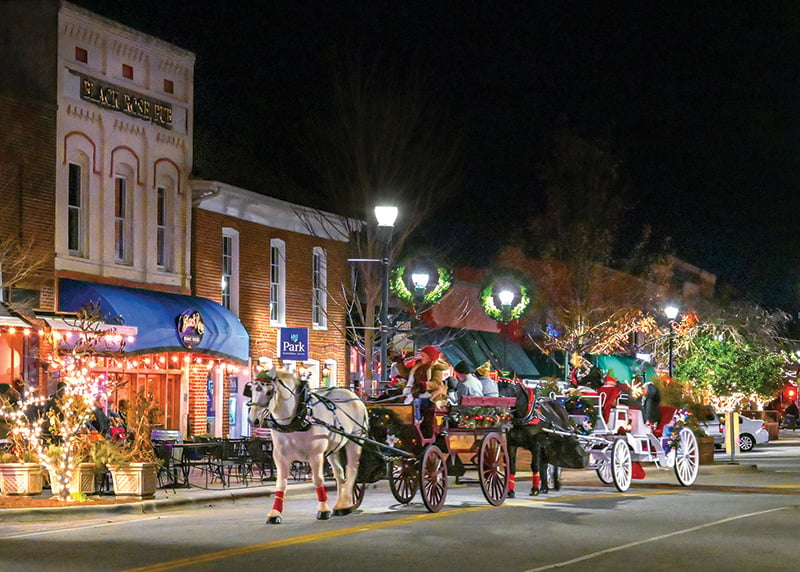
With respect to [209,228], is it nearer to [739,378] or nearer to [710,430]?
[710,430]

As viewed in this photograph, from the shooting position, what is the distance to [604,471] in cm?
2517

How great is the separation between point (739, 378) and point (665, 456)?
24.3 metres

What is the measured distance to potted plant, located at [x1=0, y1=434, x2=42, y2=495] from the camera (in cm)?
2089

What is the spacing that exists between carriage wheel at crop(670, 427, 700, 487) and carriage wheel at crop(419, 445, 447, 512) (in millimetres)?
7548

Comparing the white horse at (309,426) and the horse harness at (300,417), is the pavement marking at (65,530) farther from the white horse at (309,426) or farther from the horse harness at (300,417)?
the horse harness at (300,417)

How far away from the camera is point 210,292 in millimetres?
33656

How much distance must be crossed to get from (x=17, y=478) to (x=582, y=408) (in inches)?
381

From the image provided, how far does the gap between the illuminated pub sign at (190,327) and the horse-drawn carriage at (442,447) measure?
11097 mm

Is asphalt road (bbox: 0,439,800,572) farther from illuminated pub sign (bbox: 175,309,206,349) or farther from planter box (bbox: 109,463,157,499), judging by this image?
illuminated pub sign (bbox: 175,309,206,349)

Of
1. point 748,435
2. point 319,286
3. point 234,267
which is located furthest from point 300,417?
point 748,435

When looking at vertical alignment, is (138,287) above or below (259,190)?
below

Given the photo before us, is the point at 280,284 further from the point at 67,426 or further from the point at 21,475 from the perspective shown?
the point at 67,426

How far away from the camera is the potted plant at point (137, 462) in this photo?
20719 mm

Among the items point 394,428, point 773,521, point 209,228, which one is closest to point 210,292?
point 209,228
